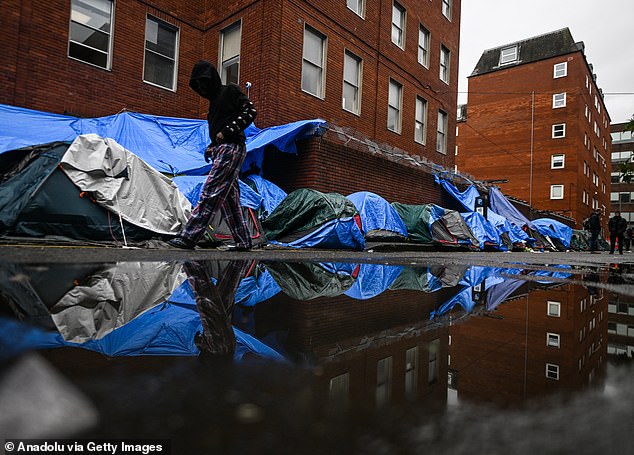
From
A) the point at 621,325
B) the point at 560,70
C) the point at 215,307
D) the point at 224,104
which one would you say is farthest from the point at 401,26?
the point at 560,70

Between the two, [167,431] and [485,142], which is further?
[485,142]

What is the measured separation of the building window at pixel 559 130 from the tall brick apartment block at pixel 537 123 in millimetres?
73

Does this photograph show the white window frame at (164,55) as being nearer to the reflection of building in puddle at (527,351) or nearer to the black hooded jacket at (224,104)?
the black hooded jacket at (224,104)

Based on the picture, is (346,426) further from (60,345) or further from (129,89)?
(129,89)

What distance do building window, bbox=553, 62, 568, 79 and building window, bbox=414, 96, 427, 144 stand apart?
24859 millimetres

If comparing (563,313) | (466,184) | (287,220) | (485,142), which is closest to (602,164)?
(485,142)

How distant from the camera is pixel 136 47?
991 centimetres

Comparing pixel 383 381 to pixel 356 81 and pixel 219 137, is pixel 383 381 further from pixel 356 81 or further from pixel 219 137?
pixel 356 81

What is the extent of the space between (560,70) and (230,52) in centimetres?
3293

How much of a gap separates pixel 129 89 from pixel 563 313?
10.5 metres

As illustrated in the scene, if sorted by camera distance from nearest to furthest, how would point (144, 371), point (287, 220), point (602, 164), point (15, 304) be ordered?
point (144, 371), point (15, 304), point (287, 220), point (602, 164)

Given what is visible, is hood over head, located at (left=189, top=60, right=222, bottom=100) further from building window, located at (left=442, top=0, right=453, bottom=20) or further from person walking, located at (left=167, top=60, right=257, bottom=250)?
building window, located at (left=442, top=0, right=453, bottom=20)

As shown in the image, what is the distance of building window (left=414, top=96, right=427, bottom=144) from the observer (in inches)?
612

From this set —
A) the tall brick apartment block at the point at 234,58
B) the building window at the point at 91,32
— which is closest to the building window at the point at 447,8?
the tall brick apartment block at the point at 234,58
